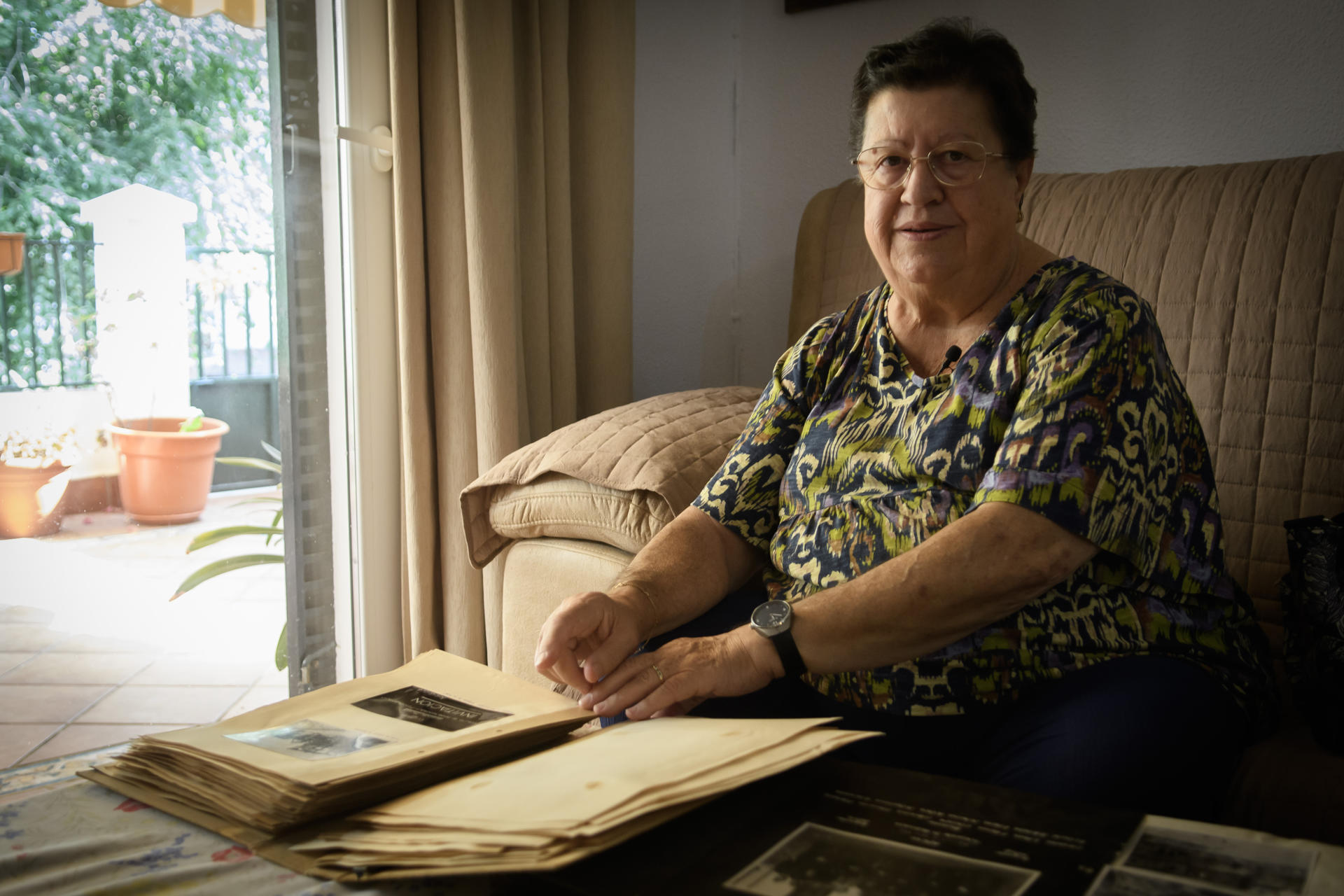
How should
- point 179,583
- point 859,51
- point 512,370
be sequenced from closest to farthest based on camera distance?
point 179,583 < point 512,370 < point 859,51

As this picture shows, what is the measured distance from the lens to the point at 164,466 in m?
1.62

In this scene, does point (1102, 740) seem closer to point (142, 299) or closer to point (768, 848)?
point (768, 848)

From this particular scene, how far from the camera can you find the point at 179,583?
65.6 inches

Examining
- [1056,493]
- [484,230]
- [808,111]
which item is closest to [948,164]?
[1056,493]

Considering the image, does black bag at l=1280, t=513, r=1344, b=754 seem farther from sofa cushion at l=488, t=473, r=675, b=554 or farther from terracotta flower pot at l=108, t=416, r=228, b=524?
terracotta flower pot at l=108, t=416, r=228, b=524

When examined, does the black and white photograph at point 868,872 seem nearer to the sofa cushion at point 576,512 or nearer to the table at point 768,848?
the table at point 768,848

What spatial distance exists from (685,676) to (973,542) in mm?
288

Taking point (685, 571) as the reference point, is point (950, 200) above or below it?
above

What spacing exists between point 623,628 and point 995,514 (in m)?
0.37

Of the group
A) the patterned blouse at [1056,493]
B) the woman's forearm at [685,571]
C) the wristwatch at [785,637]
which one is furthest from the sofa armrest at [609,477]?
the wristwatch at [785,637]

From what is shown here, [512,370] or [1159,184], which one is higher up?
[1159,184]

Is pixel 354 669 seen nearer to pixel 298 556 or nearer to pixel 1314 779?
pixel 298 556

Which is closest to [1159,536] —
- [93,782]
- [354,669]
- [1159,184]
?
[1159,184]

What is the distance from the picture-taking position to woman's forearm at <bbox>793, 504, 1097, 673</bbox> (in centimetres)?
87
